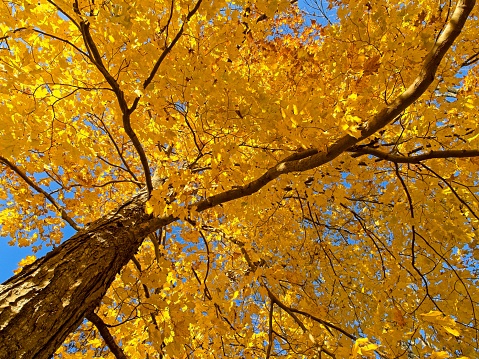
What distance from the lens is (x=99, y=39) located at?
6.61 ft

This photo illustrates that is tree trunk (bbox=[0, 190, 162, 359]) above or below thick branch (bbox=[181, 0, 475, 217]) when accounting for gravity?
below

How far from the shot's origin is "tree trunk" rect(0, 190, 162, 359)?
1.50m

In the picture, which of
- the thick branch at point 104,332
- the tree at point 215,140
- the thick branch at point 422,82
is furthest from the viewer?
the thick branch at point 104,332

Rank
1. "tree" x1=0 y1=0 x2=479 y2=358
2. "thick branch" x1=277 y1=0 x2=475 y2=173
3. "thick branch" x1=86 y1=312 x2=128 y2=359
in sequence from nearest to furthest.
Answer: "thick branch" x1=277 y1=0 x2=475 y2=173
"tree" x1=0 y1=0 x2=479 y2=358
"thick branch" x1=86 y1=312 x2=128 y2=359

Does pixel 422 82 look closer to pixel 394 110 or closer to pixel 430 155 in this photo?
pixel 394 110

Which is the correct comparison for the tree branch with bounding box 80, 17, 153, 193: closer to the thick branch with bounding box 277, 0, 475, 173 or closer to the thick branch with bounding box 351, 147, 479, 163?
the thick branch with bounding box 277, 0, 475, 173

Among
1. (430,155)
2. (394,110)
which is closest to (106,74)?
(394,110)

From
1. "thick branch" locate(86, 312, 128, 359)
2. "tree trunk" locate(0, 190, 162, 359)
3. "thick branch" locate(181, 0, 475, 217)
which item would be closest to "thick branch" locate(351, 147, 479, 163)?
"thick branch" locate(181, 0, 475, 217)

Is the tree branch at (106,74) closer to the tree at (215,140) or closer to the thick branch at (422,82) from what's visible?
the tree at (215,140)

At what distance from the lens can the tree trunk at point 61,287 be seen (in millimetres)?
1497

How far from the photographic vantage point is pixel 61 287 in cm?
176

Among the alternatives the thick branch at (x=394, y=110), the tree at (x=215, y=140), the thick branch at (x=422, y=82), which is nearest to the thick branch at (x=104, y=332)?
the tree at (x=215, y=140)

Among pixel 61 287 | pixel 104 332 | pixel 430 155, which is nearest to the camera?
pixel 61 287

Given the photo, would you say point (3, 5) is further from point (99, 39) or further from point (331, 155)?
point (331, 155)
